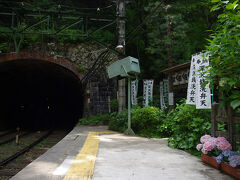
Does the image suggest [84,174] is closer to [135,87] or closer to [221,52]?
[221,52]

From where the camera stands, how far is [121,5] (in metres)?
10.6

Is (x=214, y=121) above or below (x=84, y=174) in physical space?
above

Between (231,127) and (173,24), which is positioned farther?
(173,24)

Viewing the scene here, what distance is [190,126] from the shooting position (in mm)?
5043

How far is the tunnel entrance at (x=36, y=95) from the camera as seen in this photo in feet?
49.6

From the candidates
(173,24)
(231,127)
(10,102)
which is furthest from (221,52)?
(10,102)

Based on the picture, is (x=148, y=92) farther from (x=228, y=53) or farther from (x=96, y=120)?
(x=228, y=53)

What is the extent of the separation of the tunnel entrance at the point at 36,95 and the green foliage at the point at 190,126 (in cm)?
979

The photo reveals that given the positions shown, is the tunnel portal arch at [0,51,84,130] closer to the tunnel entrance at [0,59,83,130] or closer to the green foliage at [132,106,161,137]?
the tunnel entrance at [0,59,83,130]

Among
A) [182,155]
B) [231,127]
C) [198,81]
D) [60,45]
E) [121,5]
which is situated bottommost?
[182,155]

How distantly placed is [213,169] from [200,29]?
13441 millimetres

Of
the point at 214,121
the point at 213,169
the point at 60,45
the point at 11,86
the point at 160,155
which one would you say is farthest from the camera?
the point at 11,86

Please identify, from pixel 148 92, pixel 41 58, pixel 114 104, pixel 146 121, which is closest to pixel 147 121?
pixel 146 121

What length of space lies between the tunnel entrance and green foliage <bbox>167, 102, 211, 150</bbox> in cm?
979
